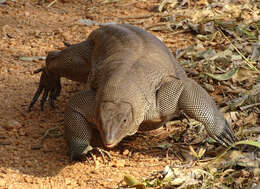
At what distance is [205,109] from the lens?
472 centimetres

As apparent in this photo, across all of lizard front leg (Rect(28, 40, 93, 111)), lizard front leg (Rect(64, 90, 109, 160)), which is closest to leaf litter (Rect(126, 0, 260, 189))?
lizard front leg (Rect(64, 90, 109, 160))

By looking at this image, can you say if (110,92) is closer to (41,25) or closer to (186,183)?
(186,183)

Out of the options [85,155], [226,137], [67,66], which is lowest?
[85,155]

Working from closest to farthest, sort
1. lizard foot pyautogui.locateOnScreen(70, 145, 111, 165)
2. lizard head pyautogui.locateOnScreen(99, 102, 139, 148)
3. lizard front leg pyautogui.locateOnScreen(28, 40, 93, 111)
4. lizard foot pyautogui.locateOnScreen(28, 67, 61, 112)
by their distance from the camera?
1. lizard head pyautogui.locateOnScreen(99, 102, 139, 148)
2. lizard foot pyautogui.locateOnScreen(70, 145, 111, 165)
3. lizard front leg pyautogui.locateOnScreen(28, 40, 93, 111)
4. lizard foot pyautogui.locateOnScreen(28, 67, 61, 112)

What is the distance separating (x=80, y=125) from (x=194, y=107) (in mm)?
1096

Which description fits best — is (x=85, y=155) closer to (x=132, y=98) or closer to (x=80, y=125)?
(x=80, y=125)

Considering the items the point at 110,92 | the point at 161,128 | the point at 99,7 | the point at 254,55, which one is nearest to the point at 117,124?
the point at 110,92

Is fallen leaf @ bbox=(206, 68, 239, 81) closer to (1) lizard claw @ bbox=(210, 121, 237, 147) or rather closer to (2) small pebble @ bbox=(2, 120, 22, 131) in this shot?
(1) lizard claw @ bbox=(210, 121, 237, 147)

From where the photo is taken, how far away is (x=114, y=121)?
4094 mm

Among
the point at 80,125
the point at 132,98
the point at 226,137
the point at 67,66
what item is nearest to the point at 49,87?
the point at 67,66

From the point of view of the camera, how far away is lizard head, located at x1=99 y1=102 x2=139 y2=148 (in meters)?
4.04

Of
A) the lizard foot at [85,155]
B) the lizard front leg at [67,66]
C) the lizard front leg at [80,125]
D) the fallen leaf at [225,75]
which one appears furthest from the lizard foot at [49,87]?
the fallen leaf at [225,75]

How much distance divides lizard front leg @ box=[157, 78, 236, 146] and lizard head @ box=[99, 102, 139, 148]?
1.73 feet

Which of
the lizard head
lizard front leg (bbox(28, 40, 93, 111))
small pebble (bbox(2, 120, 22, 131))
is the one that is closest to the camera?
the lizard head
